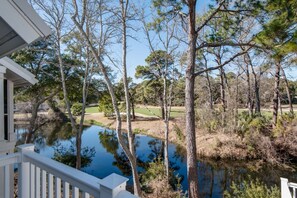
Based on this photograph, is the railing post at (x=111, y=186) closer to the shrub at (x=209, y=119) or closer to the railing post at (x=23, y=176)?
the railing post at (x=23, y=176)

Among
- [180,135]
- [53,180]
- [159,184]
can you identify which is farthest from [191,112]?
[180,135]

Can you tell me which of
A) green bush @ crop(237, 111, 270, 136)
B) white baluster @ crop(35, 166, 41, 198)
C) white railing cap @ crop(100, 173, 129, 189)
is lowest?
green bush @ crop(237, 111, 270, 136)

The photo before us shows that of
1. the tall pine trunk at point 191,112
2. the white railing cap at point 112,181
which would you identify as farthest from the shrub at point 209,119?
the white railing cap at point 112,181

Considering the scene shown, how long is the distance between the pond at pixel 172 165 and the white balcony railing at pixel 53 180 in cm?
635

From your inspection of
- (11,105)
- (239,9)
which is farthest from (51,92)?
(239,9)

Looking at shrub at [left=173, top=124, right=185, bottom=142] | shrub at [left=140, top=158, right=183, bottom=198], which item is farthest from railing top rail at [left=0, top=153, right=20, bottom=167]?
shrub at [left=173, top=124, right=185, bottom=142]

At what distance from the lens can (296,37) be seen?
3.95m

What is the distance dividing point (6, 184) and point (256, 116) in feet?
43.0

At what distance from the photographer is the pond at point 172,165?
27.4 ft

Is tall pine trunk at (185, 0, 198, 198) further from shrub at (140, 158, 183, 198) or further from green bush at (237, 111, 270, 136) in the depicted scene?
green bush at (237, 111, 270, 136)

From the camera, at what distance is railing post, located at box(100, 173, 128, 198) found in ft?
3.41

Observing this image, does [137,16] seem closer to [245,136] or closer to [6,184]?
[6,184]

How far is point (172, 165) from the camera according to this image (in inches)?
410

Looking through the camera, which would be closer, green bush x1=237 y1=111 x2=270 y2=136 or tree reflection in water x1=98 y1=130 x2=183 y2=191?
tree reflection in water x1=98 y1=130 x2=183 y2=191
